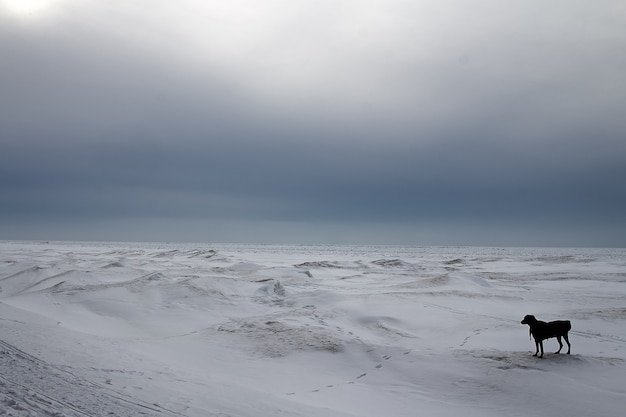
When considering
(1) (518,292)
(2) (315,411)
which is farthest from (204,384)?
(1) (518,292)

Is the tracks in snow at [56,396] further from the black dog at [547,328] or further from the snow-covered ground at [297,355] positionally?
the black dog at [547,328]

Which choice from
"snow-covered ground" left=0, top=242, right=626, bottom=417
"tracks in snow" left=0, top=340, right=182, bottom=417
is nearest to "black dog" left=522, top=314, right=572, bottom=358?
"snow-covered ground" left=0, top=242, right=626, bottom=417

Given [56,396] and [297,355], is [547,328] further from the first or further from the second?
[56,396]

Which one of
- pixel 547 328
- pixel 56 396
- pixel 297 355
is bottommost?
pixel 297 355

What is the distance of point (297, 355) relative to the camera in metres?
8.53

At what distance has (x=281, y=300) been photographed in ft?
48.2

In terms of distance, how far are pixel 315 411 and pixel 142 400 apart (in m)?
2.27

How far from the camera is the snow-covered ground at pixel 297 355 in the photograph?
5.49 metres

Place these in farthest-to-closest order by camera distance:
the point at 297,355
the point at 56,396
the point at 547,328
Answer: the point at 297,355 → the point at 547,328 → the point at 56,396

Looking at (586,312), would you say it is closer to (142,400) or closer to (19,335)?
(142,400)

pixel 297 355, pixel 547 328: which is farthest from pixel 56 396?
pixel 547 328

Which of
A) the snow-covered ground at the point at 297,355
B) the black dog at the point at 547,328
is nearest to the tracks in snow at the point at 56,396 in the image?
the snow-covered ground at the point at 297,355

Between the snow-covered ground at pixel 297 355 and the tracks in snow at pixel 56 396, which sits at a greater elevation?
the tracks in snow at pixel 56 396

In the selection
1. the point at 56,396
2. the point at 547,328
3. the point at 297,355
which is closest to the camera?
the point at 56,396
